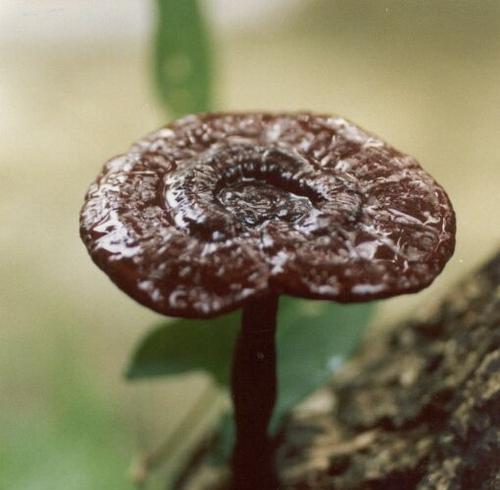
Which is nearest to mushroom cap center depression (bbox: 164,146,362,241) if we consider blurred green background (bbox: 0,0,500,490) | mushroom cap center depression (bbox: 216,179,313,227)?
mushroom cap center depression (bbox: 216,179,313,227)

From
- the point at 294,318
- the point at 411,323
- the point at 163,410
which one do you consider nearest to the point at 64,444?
the point at 294,318

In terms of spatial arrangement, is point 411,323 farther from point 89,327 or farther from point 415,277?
point 89,327

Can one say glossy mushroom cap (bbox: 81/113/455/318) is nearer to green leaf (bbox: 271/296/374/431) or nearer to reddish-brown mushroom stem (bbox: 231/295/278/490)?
reddish-brown mushroom stem (bbox: 231/295/278/490)

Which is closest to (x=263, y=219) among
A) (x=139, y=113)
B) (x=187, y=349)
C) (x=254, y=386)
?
(x=254, y=386)

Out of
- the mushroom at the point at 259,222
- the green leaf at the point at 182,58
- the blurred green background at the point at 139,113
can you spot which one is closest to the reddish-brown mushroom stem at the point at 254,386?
the mushroom at the point at 259,222

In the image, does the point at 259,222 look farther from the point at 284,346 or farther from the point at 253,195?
the point at 284,346

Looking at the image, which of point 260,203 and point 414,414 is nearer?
point 260,203

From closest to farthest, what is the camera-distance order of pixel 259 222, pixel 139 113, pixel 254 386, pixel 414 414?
pixel 259 222 → pixel 254 386 → pixel 414 414 → pixel 139 113

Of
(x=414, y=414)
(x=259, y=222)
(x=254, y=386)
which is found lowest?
(x=414, y=414)
